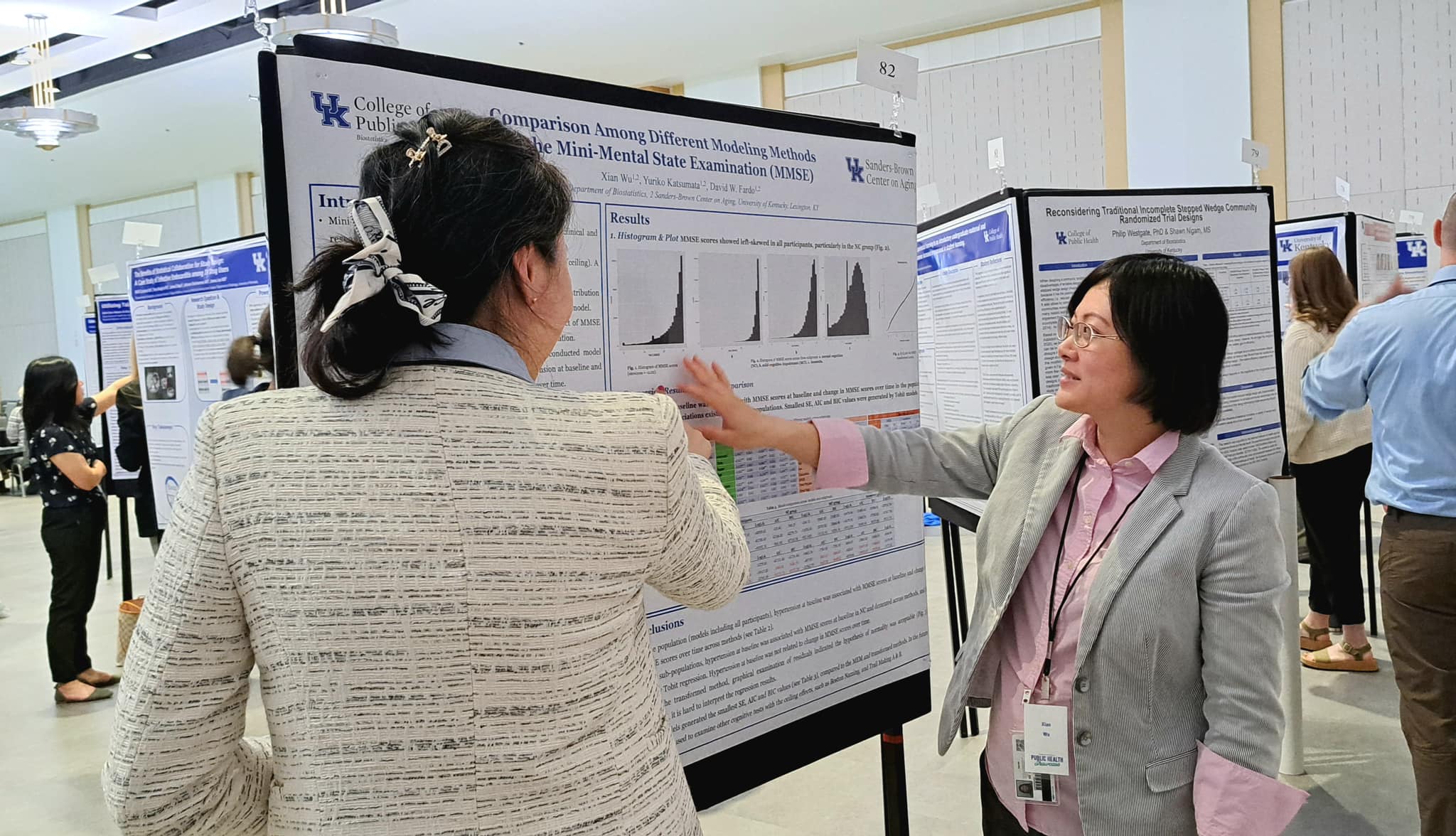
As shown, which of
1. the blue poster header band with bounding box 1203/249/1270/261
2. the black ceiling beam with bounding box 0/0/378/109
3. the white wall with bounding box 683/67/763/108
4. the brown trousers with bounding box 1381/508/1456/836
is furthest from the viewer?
the white wall with bounding box 683/67/763/108

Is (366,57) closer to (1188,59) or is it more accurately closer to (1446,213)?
(1446,213)

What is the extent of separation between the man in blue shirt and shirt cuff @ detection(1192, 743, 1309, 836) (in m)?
1.22

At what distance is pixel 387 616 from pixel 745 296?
2.83ft

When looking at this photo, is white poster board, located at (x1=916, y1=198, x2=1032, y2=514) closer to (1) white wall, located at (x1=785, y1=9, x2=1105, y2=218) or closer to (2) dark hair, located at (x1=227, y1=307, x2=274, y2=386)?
(2) dark hair, located at (x1=227, y1=307, x2=274, y2=386)

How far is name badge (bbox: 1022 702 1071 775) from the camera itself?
147 cm

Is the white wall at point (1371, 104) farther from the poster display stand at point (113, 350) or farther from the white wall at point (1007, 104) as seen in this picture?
the poster display stand at point (113, 350)

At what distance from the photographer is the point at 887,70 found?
6.20ft

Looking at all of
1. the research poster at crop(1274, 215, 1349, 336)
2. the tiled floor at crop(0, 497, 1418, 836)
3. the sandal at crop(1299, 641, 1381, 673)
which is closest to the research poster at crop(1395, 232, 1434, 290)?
the research poster at crop(1274, 215, 1349, 336)

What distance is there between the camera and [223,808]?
→ 2.89 ft

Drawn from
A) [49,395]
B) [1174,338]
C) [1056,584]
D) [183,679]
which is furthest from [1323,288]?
[49,395]

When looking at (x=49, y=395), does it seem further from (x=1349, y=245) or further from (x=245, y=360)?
(x=1349, y=245)

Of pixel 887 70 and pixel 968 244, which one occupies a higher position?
pixel 887 70

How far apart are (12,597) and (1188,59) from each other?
9117mm

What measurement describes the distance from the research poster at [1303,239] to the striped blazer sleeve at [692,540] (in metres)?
4.44
